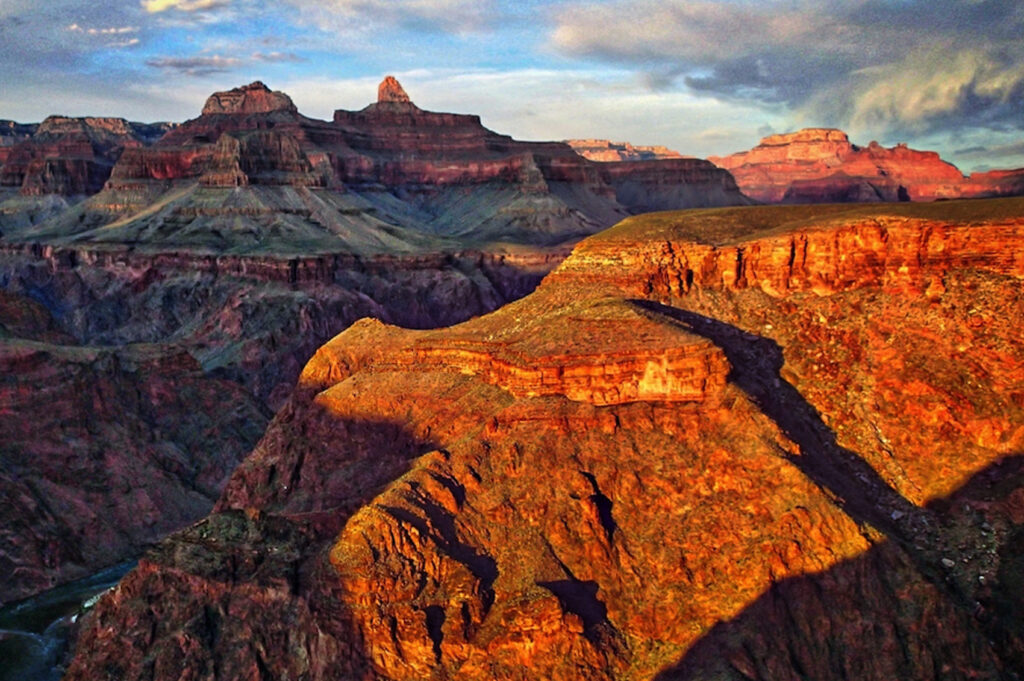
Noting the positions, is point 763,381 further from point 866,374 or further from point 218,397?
point 218,397

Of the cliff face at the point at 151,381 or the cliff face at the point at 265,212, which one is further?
the cliff face at the point at 265,212

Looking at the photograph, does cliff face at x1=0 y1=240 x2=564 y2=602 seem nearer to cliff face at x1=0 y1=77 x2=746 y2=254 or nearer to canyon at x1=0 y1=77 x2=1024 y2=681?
canyon at x1=0 y1=77 x2=1024 y2=681

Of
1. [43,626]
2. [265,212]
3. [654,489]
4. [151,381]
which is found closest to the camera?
[654,489]

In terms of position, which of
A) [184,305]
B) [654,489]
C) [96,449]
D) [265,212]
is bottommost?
[184,305]

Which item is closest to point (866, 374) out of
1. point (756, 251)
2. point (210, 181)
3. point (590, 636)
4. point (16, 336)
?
point (756, 251)

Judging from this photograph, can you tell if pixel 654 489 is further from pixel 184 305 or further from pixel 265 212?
pixel 265 212

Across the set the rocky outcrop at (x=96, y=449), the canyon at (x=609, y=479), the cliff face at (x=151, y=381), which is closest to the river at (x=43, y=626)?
the rocky outcrop at (x=96, y=449)

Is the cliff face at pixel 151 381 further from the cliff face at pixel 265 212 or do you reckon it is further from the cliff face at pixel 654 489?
the cliff face at pixel 654 489

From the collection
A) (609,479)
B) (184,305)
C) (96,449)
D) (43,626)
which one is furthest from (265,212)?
(609,479)
